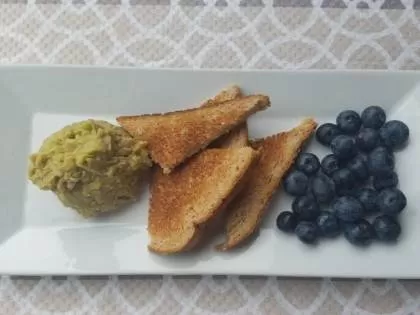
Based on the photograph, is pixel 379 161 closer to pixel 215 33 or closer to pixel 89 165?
pixel 215 33

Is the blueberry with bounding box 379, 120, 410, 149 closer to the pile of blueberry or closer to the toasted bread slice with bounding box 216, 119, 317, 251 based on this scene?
the pile of blueberry

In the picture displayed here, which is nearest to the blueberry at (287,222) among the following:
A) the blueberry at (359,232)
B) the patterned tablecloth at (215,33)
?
the blueberry at (359,232)

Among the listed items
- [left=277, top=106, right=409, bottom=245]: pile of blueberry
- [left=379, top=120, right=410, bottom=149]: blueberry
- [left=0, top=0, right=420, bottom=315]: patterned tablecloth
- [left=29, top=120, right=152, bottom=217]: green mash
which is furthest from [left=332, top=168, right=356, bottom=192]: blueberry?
[left=29, top=120, right=152, bottom=217]: green mash

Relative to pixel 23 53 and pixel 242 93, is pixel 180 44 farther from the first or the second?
pixel 23 53

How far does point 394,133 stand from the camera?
1.50 meters

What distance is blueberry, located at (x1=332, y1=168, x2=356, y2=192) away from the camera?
4.84ft

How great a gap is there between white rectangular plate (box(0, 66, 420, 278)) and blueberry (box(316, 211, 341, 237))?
2 cm

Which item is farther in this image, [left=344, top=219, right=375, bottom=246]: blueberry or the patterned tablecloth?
the patterned tablecloth

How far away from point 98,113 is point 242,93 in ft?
1.01

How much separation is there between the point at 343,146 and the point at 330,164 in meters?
0.04

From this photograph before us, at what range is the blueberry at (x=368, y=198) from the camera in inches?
58.1

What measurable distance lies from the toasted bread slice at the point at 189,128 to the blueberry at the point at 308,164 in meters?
0.13

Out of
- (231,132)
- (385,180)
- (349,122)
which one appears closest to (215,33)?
(231,132)

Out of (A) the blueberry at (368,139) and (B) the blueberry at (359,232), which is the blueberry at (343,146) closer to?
(A) the blueberry at (368,139)
